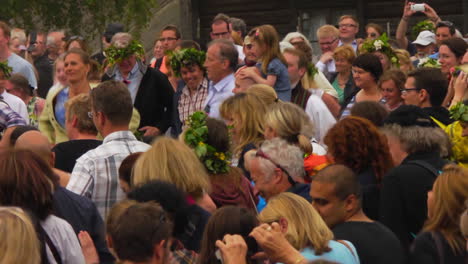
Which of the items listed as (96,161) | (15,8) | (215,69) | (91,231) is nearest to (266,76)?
(215,69)

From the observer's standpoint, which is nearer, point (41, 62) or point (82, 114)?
point (82, 114)

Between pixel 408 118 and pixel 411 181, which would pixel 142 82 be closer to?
pixel 408 118

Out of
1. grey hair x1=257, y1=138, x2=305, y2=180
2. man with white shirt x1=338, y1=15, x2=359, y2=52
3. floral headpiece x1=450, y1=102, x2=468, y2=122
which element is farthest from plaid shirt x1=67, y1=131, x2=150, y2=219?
man with white shirt x1=338, y1=15, x2=359, y2=52

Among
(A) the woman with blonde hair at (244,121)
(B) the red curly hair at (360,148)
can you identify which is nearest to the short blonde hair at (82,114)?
(A) the woman with blonde hair at (244,121)

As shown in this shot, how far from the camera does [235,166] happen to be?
7.53 meters

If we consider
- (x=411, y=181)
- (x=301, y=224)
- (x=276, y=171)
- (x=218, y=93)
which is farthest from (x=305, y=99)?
(x=301, y=224)

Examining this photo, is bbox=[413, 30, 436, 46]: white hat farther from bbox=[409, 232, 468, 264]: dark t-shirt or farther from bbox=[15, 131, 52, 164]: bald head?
bbox=[409, 232, 468, 264]: dark t-shirt

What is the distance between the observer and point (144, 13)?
65.3 feet

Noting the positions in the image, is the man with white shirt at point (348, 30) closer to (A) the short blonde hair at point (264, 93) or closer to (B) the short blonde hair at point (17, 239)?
(A) the short blonde hair at point (264, 93)

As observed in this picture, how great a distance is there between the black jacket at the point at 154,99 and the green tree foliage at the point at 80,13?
8.99 m

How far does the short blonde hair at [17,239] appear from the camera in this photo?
14.3ft

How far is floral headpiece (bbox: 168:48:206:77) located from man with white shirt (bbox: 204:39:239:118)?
1.02 feet

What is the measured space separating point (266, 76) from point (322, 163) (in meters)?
3.17

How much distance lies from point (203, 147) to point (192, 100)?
3686mm
